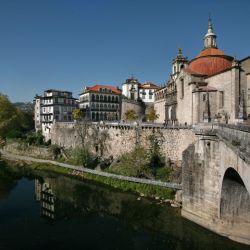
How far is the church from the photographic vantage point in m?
37.7

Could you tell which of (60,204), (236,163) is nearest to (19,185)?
(60,204)

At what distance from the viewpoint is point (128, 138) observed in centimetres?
4678

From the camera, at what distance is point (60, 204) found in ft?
112

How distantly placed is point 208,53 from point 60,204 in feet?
104

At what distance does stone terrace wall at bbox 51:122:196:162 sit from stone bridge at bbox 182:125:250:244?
11.0m

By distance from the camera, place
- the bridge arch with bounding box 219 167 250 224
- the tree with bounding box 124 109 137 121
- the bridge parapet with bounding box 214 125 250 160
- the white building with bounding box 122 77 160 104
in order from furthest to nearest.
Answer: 1. the white building with bounding box 122 77 160 104
2. the tree with bounding box 124 109 137 121
3. the bridge arch with bounding box 219 167 250 224
4. the bridge parapet with bounding box 214 125 250 160

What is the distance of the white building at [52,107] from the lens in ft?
257

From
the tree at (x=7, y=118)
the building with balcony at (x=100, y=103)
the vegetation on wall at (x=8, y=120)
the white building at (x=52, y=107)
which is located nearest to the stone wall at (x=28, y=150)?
the vegetation on wall at (x=8, y=120)

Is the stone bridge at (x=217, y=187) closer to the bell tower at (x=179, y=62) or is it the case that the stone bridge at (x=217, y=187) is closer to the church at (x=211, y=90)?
the church at (x=211, y=90)

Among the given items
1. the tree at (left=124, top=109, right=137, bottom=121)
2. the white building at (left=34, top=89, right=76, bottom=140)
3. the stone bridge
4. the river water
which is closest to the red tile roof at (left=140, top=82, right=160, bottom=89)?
the tree at (left=124, top=109, right=137, bottom=121)

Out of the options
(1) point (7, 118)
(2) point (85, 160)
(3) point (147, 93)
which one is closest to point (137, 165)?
(2) point (85, 160)

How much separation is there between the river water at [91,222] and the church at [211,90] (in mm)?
11822

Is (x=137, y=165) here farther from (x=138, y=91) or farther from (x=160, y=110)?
(x=138, y=91)

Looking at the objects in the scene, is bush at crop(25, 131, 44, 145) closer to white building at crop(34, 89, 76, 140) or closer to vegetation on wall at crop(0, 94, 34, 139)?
white building at crop(34, 89, 76, 140)
